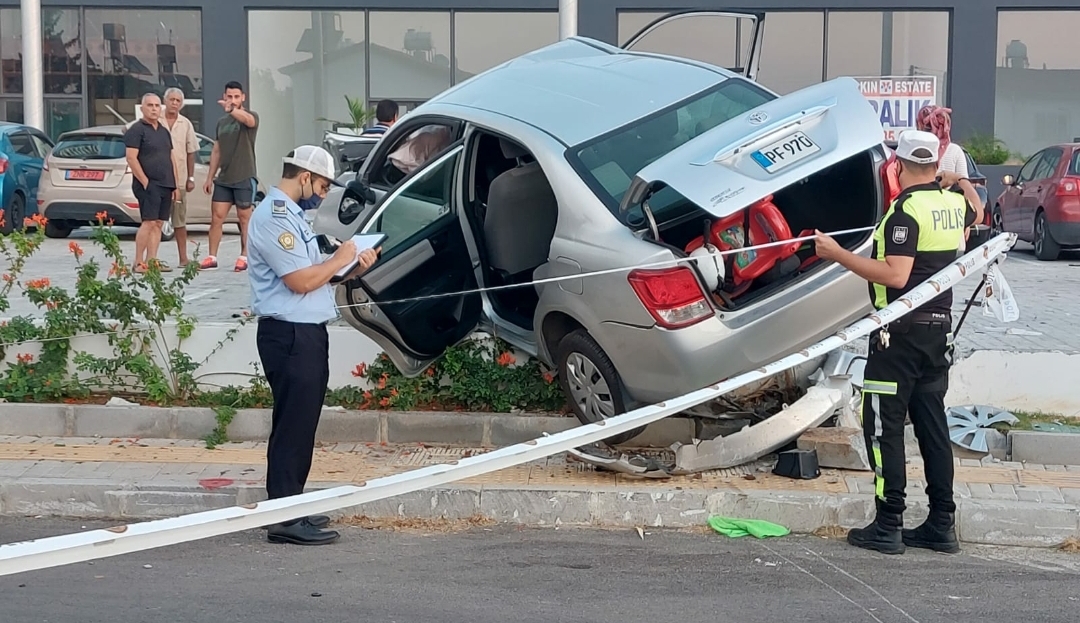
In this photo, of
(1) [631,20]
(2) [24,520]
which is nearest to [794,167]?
(2) [24,520]

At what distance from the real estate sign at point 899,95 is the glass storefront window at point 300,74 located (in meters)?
8.88

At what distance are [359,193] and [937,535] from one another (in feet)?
13.3

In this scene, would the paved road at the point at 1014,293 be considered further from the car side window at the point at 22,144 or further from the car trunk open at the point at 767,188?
the car side window at the point at 22,144

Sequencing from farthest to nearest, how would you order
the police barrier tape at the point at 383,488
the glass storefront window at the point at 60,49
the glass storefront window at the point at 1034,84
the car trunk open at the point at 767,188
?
the glass storefront window at the point at 60,49, the glass storefront window at the point at 1034,84, the car trunk open at the point at 767,188, the police barrier tape at the point at 383,488

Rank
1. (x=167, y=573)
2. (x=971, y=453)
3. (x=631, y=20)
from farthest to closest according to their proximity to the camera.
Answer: (x=631, y=20) < (x=971, y=453) < (x=167, y=573)

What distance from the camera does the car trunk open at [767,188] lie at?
5.78 m

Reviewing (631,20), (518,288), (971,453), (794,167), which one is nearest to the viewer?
(794,167)

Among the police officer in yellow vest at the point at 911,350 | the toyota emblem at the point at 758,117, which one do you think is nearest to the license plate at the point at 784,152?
the toyota emblem at the point at 758,117

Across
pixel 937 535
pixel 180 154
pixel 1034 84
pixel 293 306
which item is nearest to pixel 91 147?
pixel 180 154

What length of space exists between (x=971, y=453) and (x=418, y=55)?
58.0 feet

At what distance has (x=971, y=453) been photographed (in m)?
7.04

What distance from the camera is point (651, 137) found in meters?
6.80

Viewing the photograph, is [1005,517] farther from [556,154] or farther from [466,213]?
Result: [466,213]

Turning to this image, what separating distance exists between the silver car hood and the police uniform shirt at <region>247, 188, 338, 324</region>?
58.5 inches
